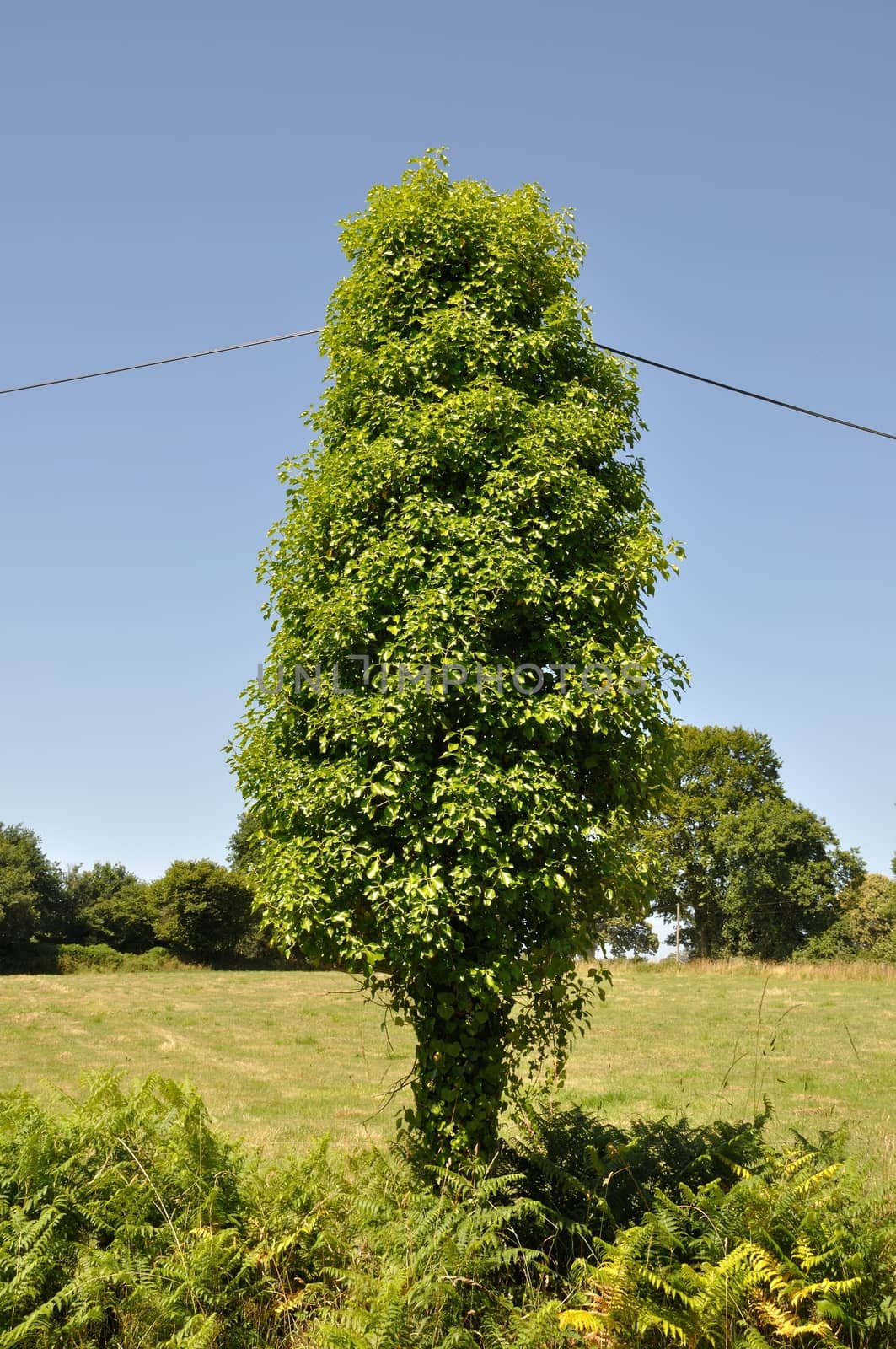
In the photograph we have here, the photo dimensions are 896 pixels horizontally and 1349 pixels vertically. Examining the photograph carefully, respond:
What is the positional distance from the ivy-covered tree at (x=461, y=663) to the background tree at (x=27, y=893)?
2228 inches

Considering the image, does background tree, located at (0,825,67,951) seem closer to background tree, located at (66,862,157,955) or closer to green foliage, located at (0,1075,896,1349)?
background tree, located at (66,862,157,955)

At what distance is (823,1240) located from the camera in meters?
6.57

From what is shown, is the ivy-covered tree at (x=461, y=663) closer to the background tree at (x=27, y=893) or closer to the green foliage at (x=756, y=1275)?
the green foliage at (x=756, y=1275)

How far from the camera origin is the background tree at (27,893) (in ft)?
193

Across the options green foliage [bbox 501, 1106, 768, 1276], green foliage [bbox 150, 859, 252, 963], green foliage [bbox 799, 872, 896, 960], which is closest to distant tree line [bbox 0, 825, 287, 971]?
green foliage [bbox 150, 859, 252, 963]

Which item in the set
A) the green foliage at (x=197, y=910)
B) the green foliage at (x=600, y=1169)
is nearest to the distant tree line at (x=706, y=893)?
the green foliage at (x=197, y=910)

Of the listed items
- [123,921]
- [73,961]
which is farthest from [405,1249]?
[123,921]

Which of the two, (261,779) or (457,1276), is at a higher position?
(261,779)

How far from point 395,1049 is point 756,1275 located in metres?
19.2

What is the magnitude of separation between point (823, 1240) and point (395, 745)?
497cm

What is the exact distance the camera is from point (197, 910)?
61.7 metres

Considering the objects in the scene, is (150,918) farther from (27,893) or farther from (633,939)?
(633,939)

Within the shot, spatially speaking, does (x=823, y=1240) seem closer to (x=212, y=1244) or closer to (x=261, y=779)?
(x=212, y=1244)

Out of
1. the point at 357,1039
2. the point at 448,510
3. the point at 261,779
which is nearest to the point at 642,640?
the point at 448,510
